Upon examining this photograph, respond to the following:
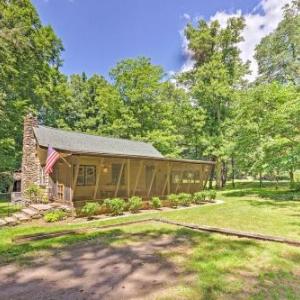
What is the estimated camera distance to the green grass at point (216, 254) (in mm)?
4137

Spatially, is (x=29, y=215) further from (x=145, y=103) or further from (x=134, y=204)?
(x=145, y=103)

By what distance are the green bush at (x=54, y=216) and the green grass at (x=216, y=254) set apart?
0.83m

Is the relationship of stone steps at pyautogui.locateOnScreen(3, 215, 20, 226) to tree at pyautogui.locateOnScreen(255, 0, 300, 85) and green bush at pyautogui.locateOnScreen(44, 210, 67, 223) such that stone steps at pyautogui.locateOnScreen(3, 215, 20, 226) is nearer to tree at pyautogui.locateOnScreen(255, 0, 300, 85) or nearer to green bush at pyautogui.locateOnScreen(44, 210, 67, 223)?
green bush at pyautogui.locateOnScreen(44, 210, 67, 223)

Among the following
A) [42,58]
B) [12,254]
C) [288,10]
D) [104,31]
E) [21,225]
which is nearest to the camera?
[12,254]

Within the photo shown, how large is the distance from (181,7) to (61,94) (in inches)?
650

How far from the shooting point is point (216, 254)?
19.7ft

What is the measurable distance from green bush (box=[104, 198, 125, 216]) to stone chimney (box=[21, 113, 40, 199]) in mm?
5668

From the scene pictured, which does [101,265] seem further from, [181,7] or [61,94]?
[61,94]

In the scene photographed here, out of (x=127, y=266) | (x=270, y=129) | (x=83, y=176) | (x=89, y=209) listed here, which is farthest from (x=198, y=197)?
(x=127, y=266)

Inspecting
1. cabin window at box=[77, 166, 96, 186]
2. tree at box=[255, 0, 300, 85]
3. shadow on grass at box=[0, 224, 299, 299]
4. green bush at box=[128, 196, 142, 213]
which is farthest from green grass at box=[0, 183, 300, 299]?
tree at box=[255, 0, 300, 85]

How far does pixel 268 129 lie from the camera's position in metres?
18.5

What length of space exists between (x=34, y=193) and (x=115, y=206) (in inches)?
210

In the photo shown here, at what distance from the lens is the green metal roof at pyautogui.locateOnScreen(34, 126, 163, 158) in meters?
15.0

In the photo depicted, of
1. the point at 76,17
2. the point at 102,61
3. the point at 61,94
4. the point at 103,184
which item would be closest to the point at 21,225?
the point at 103,184
